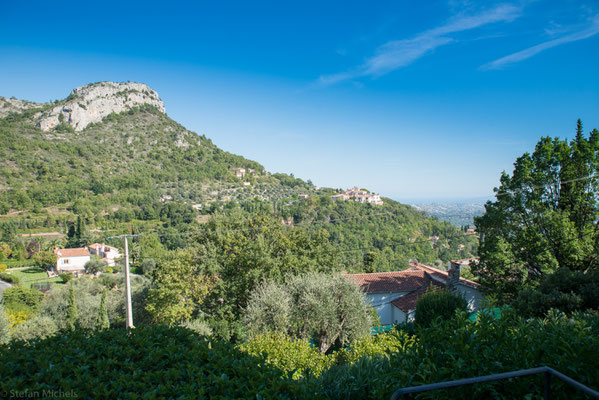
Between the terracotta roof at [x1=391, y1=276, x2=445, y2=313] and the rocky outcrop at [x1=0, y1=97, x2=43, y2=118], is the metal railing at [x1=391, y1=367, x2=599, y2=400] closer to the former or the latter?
the terracotta roof at [x1=391, y1=276, x2=445, y2=313]

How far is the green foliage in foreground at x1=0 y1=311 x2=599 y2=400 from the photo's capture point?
246 cm

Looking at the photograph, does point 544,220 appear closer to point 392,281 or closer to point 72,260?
point 392,281

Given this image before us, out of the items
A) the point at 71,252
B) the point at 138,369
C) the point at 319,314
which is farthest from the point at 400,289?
the point at 71,252

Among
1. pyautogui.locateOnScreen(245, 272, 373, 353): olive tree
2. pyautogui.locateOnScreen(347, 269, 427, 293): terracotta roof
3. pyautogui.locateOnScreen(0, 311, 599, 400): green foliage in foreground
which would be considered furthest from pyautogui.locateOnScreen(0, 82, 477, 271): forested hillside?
pyautogui.locateOnScreen(0, 311, 599, 400): green foliage in foreground

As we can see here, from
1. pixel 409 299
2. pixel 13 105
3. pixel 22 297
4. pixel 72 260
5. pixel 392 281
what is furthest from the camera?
pixel 13 105

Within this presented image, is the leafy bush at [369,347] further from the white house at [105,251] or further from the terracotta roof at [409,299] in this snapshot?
the white house at [105,251]

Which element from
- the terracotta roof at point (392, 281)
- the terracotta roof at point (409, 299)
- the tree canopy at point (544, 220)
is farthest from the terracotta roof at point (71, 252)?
the tree canopy at point (544, 220)

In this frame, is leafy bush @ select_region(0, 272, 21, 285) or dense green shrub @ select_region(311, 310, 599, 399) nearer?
dense green shrub @ select_region(311, 310, 599, 399)

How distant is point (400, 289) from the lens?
18.7m

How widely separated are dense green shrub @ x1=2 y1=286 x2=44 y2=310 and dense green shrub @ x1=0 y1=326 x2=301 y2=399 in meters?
33.3

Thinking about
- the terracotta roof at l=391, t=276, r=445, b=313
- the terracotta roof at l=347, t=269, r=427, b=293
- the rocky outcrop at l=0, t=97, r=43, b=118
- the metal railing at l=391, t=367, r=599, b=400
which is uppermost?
the rocky outcrop at l=0, t=97, r=43, b=118

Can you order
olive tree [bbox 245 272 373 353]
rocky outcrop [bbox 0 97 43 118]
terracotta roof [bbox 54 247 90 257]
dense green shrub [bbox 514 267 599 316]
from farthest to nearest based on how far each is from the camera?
rocky outcrop [bbox 0 97 43 118] → terracotta roof [bbox 54 247 90 257] → olive tree [bbox 245 272 373 353] → dense green shrub [bbox 514 267 599 316]

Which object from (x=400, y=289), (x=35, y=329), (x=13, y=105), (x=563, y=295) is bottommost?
(x=35, y=329)

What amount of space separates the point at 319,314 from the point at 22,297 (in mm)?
33379
